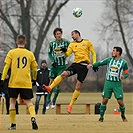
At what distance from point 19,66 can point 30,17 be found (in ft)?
171

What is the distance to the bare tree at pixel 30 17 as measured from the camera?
2534 inches

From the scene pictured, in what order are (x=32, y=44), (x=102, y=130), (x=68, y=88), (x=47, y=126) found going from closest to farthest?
(x=102, y=130), (x=47, y=126), (x=68, y=88), (x=32, y=44)

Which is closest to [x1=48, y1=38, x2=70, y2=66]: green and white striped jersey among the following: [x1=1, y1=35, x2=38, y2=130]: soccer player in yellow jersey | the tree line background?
[x1=1, y1=35, x2=38, y2=130]: soccer player in yellow jersey

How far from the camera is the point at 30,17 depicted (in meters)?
66.1

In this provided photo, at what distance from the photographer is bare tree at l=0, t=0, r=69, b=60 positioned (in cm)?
6438

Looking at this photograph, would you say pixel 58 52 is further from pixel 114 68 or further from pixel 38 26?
pixel 38 26

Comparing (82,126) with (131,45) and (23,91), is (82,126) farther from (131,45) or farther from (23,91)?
(131,45)

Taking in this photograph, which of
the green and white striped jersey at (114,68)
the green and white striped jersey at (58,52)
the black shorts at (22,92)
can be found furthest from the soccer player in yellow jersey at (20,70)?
the green and white striped jersey at (58,52)

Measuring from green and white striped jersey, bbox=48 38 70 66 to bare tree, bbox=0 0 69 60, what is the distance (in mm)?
43802

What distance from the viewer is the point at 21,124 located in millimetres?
15703

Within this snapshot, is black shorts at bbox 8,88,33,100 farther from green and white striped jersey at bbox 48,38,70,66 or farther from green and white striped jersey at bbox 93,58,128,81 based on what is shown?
green and white striped jersey at bbox 48,38,70,66

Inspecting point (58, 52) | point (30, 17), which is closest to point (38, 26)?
point (30, 17)

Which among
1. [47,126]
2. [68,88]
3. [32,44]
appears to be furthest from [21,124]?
[32,44]

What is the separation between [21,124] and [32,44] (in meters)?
54.1
